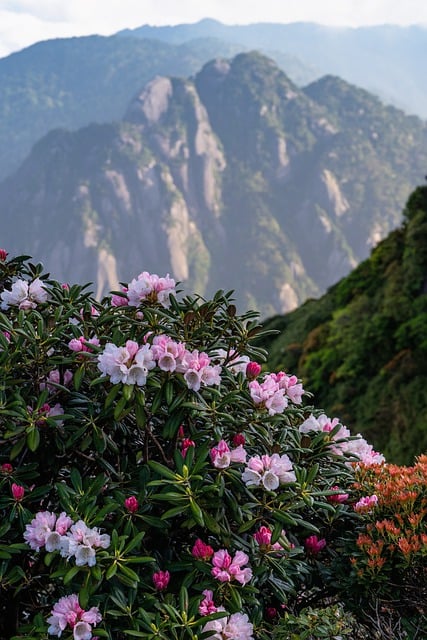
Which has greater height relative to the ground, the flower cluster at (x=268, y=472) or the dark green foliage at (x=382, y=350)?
the flower cluster at (x=268, y=472)

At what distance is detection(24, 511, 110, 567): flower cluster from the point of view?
210cm

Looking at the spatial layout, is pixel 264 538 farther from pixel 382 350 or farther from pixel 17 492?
pixel 382 350

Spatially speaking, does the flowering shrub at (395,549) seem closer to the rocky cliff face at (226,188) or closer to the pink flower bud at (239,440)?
the pink flower bud at (239,440)

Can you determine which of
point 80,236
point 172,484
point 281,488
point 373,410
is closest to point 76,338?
point 172,484

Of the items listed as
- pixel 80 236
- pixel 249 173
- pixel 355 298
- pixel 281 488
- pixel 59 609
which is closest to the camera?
pixel 59 609

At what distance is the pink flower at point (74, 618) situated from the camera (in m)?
2.04

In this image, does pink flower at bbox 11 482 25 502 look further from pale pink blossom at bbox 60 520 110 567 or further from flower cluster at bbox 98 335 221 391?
flower cluster at bbox 98 335 221 391

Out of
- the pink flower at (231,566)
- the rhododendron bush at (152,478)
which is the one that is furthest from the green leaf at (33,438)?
the pink flower at (231,566)

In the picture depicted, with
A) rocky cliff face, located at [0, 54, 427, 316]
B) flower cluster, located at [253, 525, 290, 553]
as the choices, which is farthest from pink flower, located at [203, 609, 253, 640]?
rocky cliff face, located at [0, 54, 427, 316]

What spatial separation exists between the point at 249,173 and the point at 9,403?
147849 millimetres

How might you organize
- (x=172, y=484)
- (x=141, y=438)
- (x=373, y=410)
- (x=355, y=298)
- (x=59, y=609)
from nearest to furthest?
(x=59, y=609), (x=172, y=484), (x=141, y=438), (x=373, y=410), (x=355, y=298)

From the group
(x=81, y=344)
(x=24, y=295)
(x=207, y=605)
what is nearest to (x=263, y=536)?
(x=207, y=605)

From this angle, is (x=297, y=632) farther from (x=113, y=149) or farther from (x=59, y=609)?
(x=113, y=149)

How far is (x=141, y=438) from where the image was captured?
2.68m
